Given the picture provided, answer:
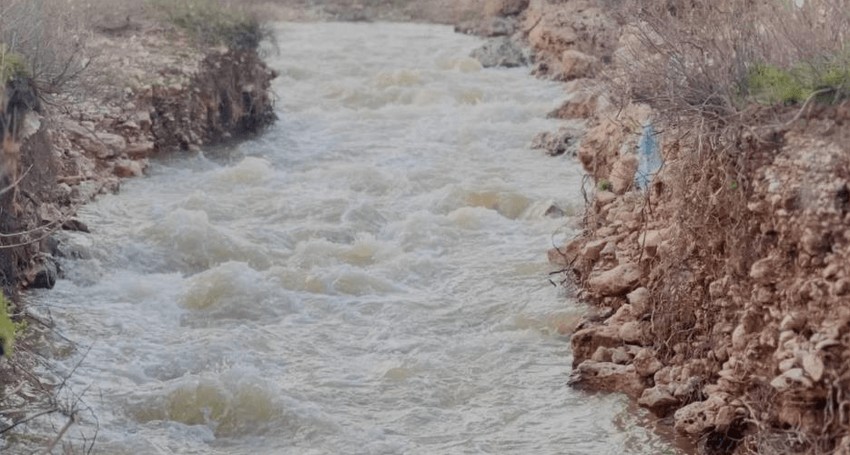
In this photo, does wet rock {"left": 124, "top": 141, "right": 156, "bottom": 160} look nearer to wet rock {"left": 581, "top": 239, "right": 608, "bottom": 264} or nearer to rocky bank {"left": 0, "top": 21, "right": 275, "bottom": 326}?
rocky bank {"left": 0, "top": 21, "right": 275, "bottom": 326}

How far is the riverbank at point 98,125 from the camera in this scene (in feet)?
30.2

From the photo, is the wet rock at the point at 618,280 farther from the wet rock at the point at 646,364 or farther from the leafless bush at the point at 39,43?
the leafless bush at the point at 39,43

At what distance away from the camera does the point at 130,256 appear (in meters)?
11.2

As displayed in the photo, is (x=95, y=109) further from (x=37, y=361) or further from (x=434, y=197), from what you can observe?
(x=37, y=361)

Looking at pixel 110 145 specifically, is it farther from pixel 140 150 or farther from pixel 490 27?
pixel 490 27

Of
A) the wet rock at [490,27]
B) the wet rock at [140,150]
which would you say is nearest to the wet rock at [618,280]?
the wet rock at [140,150]

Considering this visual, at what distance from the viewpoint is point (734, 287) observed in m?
7.23

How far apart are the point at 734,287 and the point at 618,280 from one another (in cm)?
185

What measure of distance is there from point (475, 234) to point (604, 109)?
6.09 feet

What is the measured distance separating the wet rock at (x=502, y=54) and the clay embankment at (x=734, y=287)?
11438 millimetres

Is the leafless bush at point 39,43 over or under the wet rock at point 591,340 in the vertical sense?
over

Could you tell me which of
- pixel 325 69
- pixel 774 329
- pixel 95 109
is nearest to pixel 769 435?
pixel 774 329

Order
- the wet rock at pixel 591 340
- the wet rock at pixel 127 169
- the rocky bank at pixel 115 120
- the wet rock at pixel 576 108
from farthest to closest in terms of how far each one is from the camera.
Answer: the wet rock at pixel 576 108 → the wet rock at pixel 127 169 → the rocky bank at pixel 115 120 → the wet rock at pixel 591 340

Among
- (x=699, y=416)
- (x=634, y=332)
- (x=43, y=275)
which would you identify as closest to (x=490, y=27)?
(x=43, y=275)
